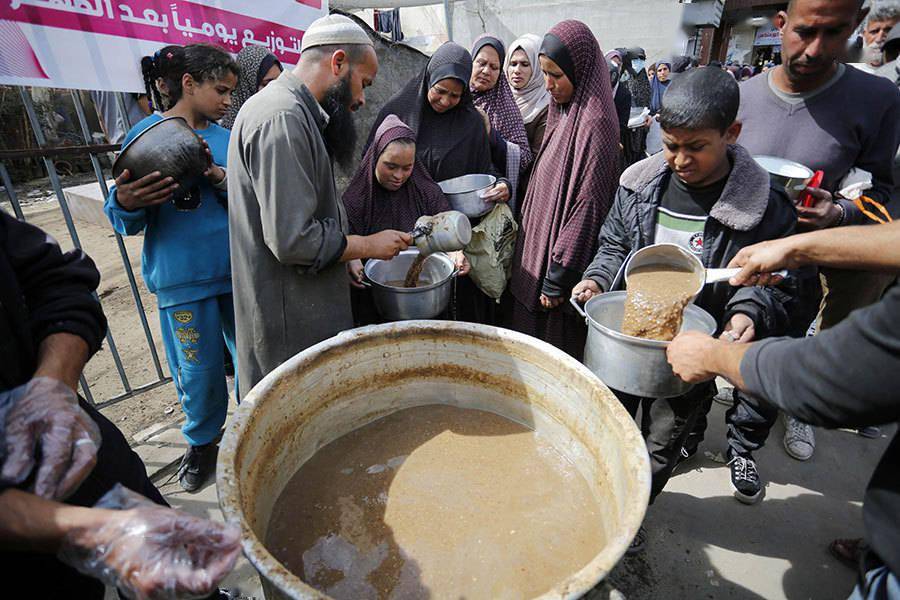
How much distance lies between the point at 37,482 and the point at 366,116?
3773mm

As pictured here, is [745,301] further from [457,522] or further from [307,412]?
[307,412]

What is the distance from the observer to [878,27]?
2.91 m

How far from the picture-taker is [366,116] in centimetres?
404

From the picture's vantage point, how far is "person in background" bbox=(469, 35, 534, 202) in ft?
10.7

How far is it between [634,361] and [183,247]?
203 cm

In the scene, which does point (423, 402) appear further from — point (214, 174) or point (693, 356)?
point (214, 174)

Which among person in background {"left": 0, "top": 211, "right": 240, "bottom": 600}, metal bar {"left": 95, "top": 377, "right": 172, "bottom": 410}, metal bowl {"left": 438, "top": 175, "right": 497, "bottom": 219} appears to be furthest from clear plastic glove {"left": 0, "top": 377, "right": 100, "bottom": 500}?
metal bar {"left": 95, "top": 377, "right": 172, "bottom": 410}

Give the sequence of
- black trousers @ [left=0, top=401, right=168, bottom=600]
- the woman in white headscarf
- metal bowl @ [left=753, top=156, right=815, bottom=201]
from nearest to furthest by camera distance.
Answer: black trousers @ [left=0, top=401, right=168, bottom=600], metal bowl @ [left=753, top=156, right=815, bottom=201], the woman in white headscarf

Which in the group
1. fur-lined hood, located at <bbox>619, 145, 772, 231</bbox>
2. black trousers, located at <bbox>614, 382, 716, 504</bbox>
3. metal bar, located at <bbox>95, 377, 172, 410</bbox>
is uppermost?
fur-lined hood, located at <bbox>619, 145, 772, 231</bbox>

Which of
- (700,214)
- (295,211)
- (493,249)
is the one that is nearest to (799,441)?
(700,214)

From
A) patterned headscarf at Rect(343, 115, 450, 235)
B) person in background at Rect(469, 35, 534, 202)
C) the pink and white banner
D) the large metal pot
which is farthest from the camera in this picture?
person in background at Rect(469, 35, 534, 202)

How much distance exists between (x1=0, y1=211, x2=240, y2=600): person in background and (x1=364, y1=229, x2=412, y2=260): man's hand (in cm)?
97

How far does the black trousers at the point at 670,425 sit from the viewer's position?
192 centimetres

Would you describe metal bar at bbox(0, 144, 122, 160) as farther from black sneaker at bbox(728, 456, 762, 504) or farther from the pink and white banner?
black sneaker at bbox(728, 456, 762, 504)
